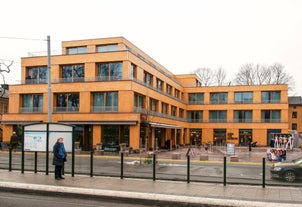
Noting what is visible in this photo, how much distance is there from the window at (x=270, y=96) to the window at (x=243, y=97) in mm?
2125

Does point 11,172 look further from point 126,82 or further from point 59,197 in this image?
point 126,82

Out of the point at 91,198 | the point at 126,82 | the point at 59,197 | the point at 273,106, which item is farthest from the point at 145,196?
the point at 273,106

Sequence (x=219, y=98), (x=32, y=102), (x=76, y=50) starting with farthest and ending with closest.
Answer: (x=219, y=98), (x=76, y=50), (x=32, y=102)

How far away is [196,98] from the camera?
70438 mm

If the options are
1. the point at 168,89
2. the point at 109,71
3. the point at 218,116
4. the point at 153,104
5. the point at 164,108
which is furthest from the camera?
the point at 218,116

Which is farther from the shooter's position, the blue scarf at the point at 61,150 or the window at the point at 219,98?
the window at the point at 219,98

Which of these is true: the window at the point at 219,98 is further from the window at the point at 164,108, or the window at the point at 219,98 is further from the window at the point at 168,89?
the window at the point at 164,108

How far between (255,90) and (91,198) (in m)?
59.0

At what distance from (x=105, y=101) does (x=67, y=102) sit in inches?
203

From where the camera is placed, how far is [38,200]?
421 inches

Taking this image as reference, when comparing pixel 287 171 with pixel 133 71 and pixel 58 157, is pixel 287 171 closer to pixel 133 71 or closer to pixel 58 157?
pixel 58 157

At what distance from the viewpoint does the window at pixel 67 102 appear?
42578 mm

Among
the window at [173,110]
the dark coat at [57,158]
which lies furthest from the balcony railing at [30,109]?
the dark coat at [57,158]

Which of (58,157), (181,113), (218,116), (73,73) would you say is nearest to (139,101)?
(73,73)
